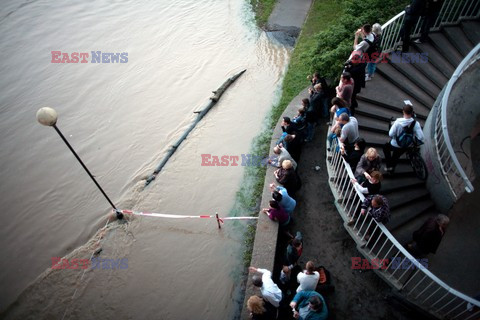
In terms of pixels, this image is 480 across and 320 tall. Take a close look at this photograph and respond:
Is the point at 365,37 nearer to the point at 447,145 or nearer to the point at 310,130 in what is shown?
the point at 310,130

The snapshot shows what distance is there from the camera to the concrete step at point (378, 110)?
797 cm

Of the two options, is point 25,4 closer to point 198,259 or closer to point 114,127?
point 114,127

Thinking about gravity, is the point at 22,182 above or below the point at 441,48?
below

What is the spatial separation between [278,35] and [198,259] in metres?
10.2

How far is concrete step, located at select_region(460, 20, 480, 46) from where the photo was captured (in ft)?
28.4

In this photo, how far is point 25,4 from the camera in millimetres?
15367

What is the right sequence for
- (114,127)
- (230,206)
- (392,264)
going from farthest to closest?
(114,127), (230,206), (392,264)

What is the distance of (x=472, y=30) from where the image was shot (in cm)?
887

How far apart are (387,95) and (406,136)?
226cm

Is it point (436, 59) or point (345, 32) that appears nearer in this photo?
point (436, 59)

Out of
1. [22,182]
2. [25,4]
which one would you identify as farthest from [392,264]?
[25,4]
